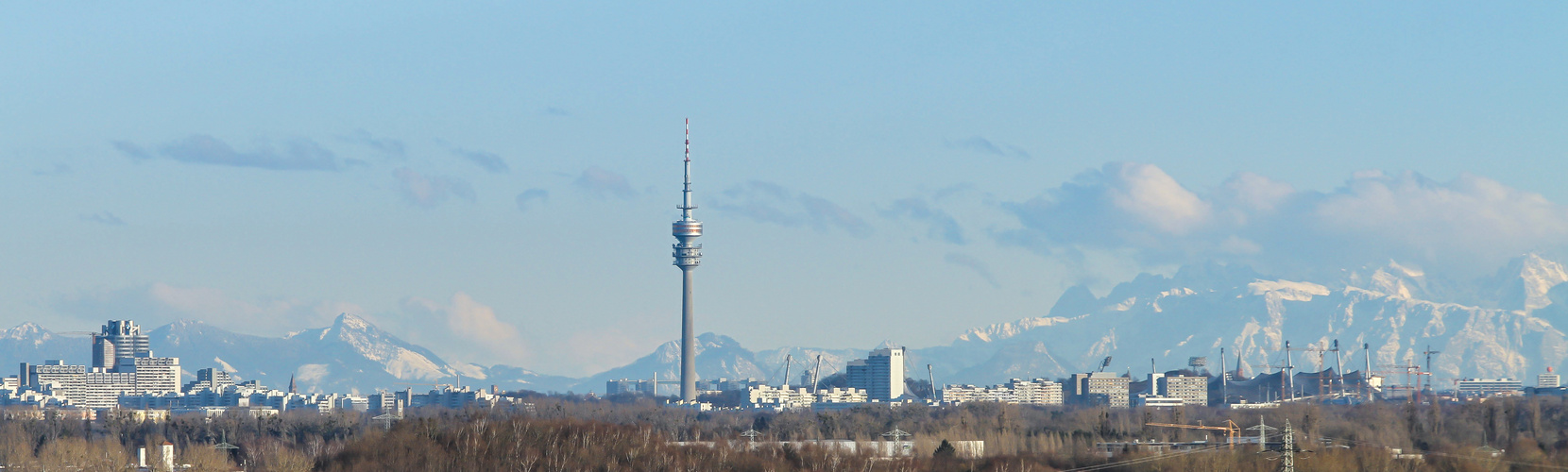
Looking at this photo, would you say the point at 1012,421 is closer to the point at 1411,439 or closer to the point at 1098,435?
the point at 1098,435

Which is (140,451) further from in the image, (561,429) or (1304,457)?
(1304,457)

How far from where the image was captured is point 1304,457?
100188 millimetres

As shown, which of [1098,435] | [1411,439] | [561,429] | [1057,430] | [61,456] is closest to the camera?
[61,456]

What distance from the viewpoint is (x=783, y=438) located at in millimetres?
157250

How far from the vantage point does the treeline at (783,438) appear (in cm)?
9900

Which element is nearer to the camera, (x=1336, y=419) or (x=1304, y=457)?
(x=1304, y=457)

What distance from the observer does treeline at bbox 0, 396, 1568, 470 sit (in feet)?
325

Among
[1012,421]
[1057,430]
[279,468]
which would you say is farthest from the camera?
[1012,421]

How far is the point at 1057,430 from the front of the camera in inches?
6344

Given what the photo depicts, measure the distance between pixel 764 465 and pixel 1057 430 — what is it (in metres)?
65.7

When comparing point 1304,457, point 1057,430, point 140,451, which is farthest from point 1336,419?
point 140,451

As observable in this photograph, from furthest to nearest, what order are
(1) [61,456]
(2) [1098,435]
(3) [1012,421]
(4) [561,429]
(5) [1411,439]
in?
(3) [1012,421]
(2) [1098,435]
(5) [1411,439]
(4) [561,429]
(1) [61,456]

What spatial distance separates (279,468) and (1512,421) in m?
91.7

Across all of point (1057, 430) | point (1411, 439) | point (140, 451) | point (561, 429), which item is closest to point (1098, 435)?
Answer: point (1057, 430)
